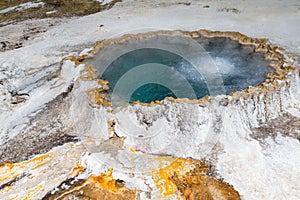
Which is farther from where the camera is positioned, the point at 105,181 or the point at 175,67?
the point at 175,67

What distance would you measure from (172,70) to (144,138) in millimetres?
1921

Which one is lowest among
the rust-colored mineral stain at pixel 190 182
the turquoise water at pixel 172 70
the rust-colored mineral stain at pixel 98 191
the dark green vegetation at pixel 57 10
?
the rust-colored mineral stain at pixel 98 191

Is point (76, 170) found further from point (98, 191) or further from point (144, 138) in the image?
point (144, 138)

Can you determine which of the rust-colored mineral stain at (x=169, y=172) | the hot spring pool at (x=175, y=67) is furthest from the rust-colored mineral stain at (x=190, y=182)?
the hot spring pool at (x=175, y=67)

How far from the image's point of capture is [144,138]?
502 cm

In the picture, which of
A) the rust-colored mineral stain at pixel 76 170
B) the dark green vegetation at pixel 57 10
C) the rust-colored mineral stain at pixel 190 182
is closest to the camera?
the rust-colored mineral stain at pixel 190 182

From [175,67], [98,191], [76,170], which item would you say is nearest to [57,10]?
[175,67]

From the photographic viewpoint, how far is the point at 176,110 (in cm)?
498

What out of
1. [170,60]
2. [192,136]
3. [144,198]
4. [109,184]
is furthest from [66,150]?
[170,60]

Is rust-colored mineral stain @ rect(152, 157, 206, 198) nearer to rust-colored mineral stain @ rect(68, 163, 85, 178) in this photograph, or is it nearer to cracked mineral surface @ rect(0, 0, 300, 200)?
cracked mineral surface @ rect(0, 0, 300, 200)

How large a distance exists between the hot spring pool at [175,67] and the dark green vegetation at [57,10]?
3782 millimetres

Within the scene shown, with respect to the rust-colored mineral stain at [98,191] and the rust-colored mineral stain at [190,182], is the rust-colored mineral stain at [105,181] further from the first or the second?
the rust-colored mineral stain at [190,182]

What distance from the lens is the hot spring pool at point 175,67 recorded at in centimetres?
579

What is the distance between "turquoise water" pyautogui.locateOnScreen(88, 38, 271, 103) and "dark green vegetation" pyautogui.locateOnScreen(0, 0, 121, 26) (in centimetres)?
390
